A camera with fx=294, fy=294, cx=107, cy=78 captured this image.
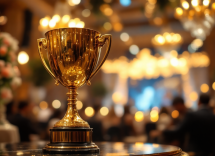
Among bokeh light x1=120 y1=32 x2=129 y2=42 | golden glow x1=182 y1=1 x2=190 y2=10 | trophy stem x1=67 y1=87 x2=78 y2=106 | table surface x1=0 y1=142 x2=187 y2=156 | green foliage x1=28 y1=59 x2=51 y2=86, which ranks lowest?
table surface x1=0 y1=142 x2=187 y2=156

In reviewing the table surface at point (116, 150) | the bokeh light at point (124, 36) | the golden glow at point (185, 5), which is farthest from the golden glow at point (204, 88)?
the table surface at point (116, 150)

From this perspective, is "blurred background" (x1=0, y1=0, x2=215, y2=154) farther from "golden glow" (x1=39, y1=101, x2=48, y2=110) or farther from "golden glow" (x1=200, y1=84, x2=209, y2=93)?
"golden glow" (x1=39, y1=101, x2=48, y2=110)

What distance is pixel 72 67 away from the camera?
3.55ft

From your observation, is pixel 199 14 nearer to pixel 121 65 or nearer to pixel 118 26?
pixel 118 26

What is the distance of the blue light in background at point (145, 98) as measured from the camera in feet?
52.0

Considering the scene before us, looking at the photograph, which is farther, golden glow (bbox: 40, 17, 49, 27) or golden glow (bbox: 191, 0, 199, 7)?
golden glow (bbox: 40, 17, 49, 27)

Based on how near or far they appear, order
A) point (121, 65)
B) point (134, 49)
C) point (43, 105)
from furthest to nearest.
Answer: point (134, 49), point (121, 65), point (43, 105)

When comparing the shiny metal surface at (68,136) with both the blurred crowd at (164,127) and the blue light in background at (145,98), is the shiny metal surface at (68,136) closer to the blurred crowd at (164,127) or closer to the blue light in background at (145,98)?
the blurred crowd at (164,127)

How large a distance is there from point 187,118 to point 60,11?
368cm

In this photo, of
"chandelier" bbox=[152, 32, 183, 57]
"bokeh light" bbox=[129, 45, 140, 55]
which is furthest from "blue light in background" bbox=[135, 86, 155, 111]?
"chandelier" bbox=[152, 32, 183, 57]

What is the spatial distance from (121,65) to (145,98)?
246 centimetres

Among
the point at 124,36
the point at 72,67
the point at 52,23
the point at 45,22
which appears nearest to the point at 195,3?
the point at 52,23

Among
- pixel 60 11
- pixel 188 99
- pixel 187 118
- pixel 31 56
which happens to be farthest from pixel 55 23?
pixel 188 99

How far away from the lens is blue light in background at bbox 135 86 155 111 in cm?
1586
